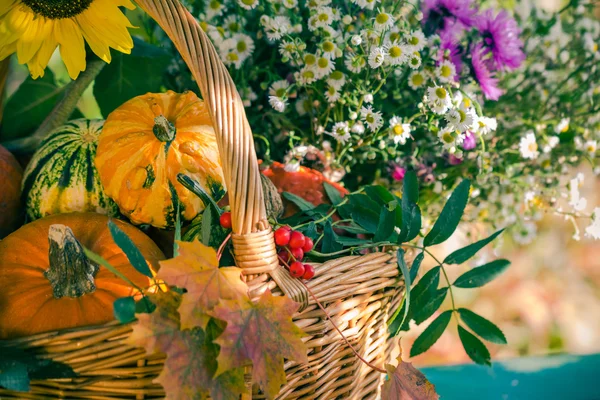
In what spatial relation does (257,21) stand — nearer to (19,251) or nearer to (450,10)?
(450,10)

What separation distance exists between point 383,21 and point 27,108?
0.70m

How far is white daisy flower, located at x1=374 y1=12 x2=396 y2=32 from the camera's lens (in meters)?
0.88

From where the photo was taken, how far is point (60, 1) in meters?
0.77

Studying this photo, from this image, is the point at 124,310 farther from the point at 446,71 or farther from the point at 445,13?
the point at 445,13

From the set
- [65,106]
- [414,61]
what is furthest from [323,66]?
[65,106]

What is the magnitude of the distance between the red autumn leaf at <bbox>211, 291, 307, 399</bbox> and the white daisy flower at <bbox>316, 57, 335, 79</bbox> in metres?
0.45

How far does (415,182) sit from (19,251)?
0.50m

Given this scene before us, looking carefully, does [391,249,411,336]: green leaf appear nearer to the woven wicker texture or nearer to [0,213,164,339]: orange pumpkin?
the woven wicker texture

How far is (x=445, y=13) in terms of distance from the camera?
103 cm

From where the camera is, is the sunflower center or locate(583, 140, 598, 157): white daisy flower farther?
locate(583, 140, 598, 157): white daisy flower

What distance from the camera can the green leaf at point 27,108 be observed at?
3.73 feet

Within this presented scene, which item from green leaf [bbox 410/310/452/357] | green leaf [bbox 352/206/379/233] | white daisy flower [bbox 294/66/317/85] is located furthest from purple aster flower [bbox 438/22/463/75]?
green leaf [bbox 410/310/452/357]

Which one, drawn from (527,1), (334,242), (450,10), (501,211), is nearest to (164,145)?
(334,242)

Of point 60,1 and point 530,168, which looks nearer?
point 60,1
